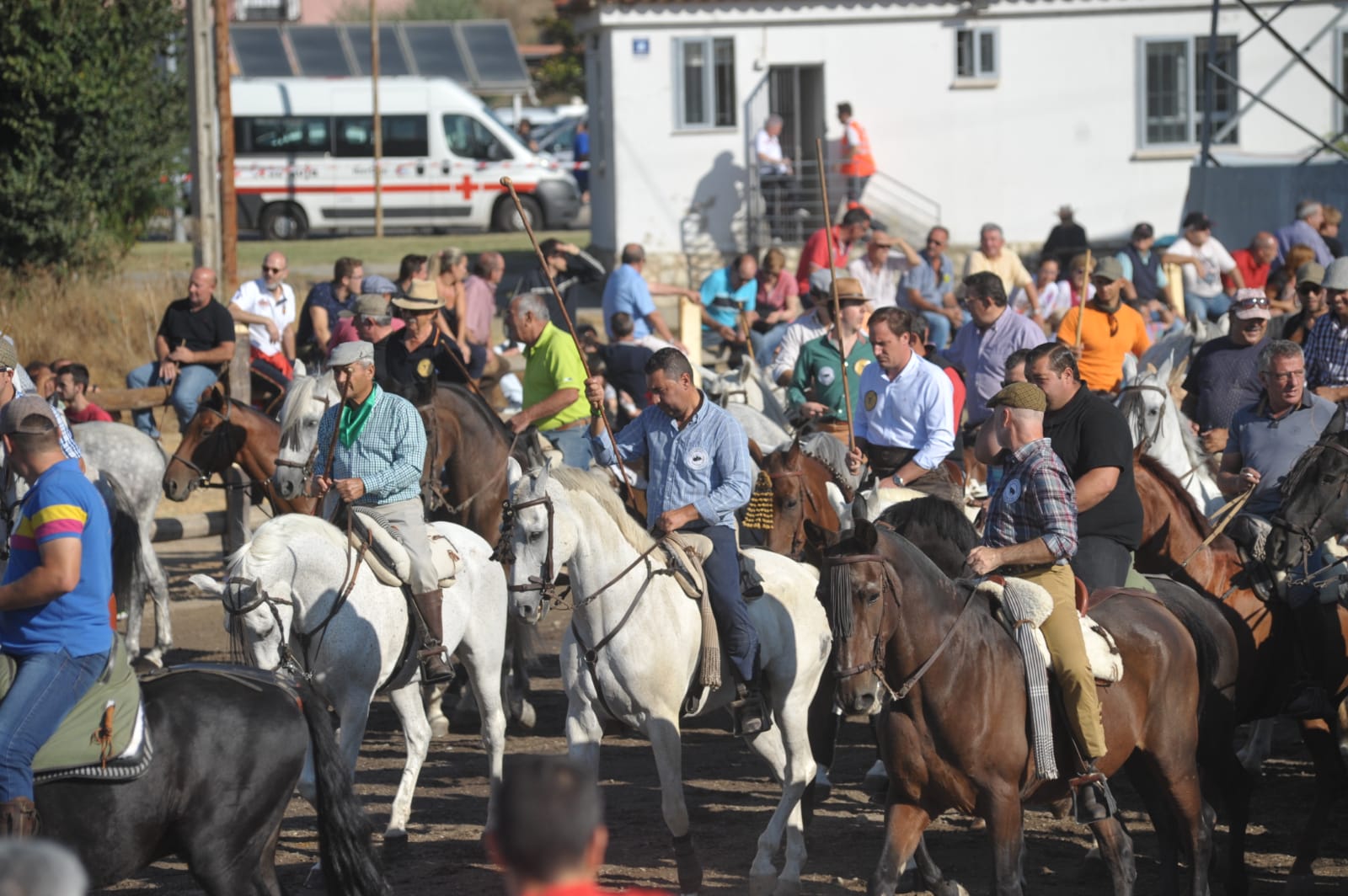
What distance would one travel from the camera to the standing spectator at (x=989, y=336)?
37.0 ft

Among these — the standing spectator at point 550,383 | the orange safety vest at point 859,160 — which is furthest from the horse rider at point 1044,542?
the orange safety vest at point 859,160

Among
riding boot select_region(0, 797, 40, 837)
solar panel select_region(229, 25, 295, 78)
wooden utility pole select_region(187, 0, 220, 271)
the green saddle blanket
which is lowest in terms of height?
riding boot select_region(0, 797, 40, 837)

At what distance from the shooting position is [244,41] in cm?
3847

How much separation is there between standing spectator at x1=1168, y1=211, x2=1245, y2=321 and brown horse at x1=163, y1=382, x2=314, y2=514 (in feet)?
36.3

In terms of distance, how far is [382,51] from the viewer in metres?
42.3

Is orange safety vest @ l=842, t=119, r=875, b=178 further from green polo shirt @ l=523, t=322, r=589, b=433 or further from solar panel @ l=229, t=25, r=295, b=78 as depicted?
solar panel @ l=229, t=25, r=295, b=78

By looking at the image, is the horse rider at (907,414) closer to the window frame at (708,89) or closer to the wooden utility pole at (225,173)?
the wooden utility pole at (225,173)

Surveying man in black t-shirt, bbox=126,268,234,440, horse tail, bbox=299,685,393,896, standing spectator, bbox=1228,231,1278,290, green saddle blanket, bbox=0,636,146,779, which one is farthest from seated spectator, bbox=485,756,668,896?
standing spectator, bbox=1228,231,1278,290

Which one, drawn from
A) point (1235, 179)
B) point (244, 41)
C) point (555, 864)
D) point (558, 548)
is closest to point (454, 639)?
point (558, 548)

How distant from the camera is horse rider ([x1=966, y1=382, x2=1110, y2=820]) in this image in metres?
6.52

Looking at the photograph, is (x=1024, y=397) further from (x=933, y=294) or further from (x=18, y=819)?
(x=933, y=294)

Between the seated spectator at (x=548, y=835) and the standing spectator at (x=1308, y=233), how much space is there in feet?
50.7

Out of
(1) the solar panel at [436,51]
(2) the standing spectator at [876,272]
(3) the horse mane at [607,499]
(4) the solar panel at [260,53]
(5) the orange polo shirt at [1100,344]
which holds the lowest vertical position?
(3) the horse mane at [607,499]

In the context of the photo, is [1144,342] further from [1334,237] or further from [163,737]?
[163,737]
